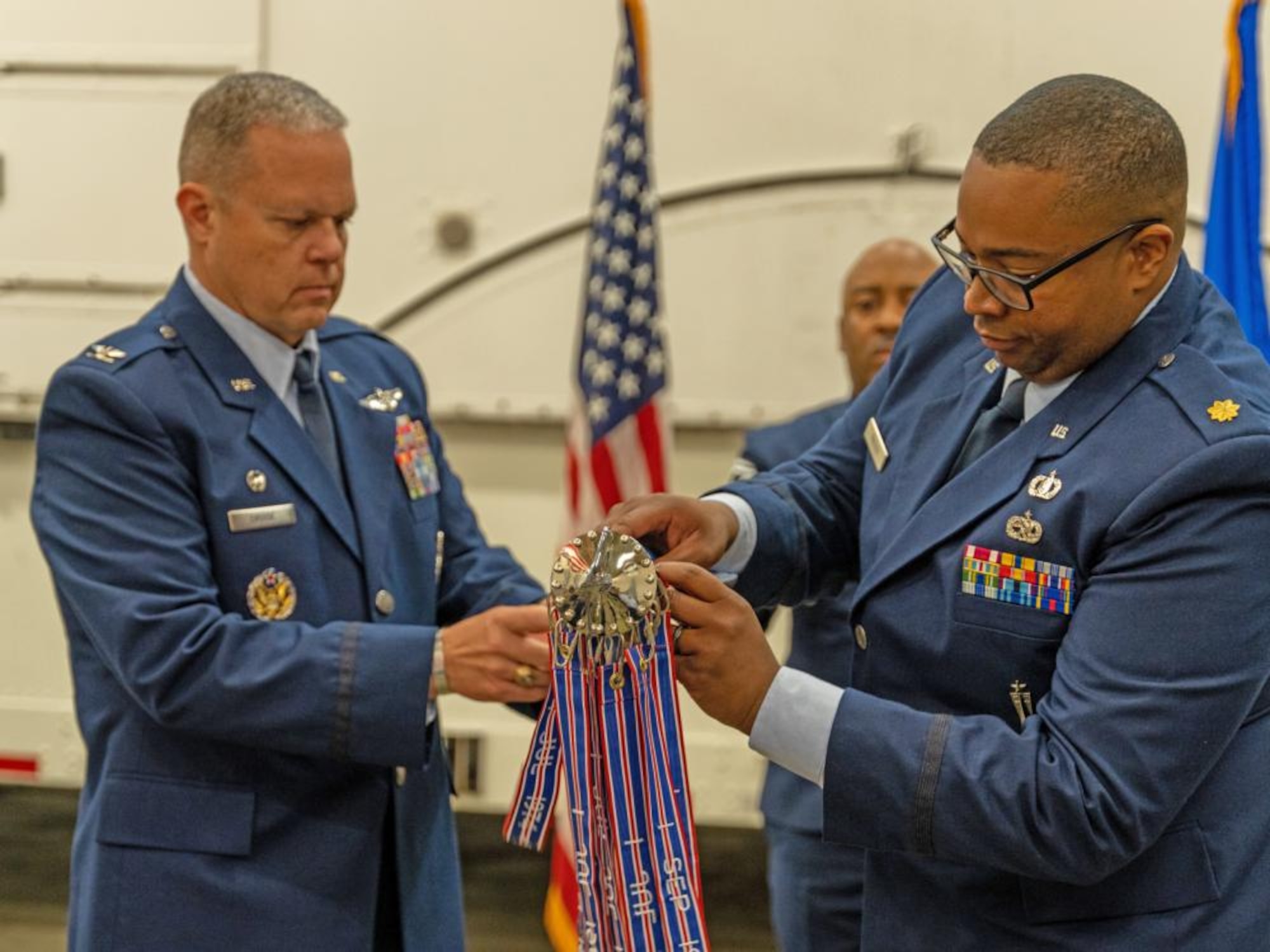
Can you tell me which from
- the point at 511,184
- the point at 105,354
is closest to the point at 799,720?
the point at 105,354

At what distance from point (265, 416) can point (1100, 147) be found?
3.78ft

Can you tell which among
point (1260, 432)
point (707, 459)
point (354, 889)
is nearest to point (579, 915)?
point (354, 889)

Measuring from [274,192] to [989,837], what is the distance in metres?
1.31

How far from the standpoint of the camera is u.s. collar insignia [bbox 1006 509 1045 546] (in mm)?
1732

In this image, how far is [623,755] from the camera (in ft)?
5.90

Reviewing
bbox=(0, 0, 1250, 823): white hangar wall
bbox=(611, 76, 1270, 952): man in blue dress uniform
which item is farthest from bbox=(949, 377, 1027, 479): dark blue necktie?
bbox=(0, 0, 1250, 823): white hangar wall

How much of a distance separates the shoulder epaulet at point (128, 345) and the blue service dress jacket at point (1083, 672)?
1.01m

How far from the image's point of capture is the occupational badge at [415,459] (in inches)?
95.3

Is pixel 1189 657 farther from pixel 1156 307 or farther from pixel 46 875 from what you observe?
pixel 46 875

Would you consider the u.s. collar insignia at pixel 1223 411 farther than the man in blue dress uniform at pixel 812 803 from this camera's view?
No

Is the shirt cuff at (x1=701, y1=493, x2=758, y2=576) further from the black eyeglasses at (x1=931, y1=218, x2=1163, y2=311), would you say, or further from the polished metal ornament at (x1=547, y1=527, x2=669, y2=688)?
the black eyeglasses at (x1=931, y1=218, x2=1163, y2=311)

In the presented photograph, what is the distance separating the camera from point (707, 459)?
13.3ft

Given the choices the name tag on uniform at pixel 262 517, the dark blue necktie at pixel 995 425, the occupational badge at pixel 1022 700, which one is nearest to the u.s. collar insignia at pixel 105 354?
the name tag on uniform at pixel 262 517

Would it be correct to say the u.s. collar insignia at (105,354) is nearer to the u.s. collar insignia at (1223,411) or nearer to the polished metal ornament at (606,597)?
the polished metal ornament at (606,597)
